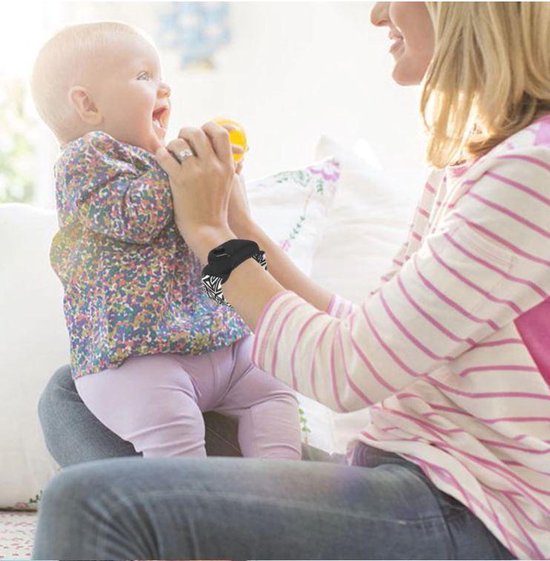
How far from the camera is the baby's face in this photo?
1.30 meters

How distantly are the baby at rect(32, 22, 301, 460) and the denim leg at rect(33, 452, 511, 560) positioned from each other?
28 cm

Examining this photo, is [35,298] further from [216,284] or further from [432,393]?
[432,393]

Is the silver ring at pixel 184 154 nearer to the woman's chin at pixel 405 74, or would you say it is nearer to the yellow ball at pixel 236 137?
the yellow ball at pixel 236 137

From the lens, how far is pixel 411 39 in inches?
45.3

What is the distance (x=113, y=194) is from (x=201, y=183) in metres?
0.12

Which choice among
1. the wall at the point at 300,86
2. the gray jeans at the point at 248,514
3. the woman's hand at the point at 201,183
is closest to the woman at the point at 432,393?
the gray jeans at the point at 248,514

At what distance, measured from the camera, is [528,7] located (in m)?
1.02

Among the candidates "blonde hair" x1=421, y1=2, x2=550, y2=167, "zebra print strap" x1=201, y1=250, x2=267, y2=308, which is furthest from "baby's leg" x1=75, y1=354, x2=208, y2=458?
"blonde hair" x1=421, y1=2, x2=550, y2=167

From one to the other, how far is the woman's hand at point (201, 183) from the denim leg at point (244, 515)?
34cm

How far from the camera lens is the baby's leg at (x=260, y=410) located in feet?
4.20

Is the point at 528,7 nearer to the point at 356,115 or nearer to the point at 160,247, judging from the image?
the point at 160,247

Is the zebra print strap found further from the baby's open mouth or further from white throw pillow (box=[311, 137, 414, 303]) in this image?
white throw pillow (box=[311, 137, 414, 303])

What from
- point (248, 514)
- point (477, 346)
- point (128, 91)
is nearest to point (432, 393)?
point (477, 346)

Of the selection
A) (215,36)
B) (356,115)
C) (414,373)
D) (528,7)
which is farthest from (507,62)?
(215,36)
